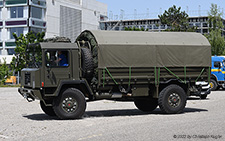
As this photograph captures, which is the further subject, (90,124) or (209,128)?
(90,124)

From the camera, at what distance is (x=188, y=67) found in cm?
1541

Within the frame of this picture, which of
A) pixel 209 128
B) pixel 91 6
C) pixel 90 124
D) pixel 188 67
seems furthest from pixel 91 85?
pixel 91 6

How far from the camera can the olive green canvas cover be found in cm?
Result: 1421

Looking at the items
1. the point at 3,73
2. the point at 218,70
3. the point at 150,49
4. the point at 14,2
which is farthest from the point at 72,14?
the point at 150,49

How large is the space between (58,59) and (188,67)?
194 inches

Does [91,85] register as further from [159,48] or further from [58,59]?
[159,48]

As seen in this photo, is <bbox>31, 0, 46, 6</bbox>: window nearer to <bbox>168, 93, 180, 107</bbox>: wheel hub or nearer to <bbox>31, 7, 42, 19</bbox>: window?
<bbox>31, 7, 42, 19</bbox>: window

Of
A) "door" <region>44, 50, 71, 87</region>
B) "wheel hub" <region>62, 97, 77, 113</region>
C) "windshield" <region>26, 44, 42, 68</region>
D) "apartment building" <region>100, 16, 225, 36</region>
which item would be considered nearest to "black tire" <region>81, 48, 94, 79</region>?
"door" <region>44, 50, 71, 87</region>

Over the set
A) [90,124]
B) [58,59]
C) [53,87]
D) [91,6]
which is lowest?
[90,124]

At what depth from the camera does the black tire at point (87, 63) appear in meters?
13.9

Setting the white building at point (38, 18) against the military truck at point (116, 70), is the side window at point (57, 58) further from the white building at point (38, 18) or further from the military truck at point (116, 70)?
the white building at point (38, 18)

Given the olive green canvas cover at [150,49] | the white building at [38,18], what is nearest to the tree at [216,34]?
the white building at [38,18]

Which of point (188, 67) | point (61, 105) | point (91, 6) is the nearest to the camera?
point (61, 105)

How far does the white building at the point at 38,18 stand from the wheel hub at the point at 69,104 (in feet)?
188
